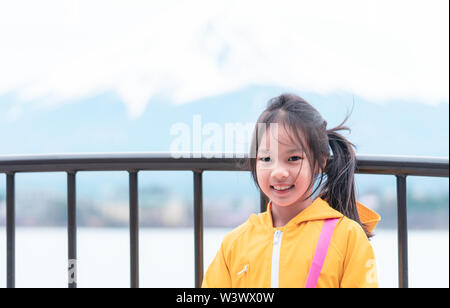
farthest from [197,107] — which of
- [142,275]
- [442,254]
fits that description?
[142,275]

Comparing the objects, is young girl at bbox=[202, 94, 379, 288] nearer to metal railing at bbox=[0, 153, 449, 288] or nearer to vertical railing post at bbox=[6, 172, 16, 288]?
metal railing at bbox=[0, 153, 449, 288]

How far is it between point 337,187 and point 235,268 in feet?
1.06

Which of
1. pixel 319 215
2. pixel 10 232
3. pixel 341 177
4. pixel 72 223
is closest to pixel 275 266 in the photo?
pixel 319 215

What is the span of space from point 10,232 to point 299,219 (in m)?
0.85

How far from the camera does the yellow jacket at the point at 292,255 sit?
2.94 feet

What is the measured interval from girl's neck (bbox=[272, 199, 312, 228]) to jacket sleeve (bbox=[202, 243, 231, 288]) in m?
0.15

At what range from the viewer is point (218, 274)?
39.8 inches

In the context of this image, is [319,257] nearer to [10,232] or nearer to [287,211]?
[287,211]

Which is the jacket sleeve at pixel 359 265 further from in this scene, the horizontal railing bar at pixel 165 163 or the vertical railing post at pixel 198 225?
the vertical railing post at pixel 198 225

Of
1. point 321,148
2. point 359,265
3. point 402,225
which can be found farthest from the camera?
point 402,225

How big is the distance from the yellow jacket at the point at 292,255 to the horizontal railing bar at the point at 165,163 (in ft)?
0.52

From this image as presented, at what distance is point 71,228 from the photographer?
1222 mm

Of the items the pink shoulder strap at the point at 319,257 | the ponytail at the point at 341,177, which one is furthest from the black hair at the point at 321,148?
the pink shoulder strap at the point at 319,257

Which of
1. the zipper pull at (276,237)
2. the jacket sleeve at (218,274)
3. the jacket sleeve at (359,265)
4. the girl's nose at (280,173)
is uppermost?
the girl's nose at (280,173)
